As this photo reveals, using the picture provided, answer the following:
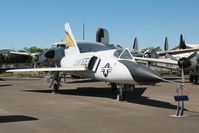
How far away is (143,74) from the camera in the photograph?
12.9m

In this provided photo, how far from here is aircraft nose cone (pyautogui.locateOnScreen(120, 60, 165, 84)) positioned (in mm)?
12626

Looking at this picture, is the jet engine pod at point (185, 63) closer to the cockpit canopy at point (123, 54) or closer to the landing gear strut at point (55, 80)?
the landing gear strut at point (55, 80)

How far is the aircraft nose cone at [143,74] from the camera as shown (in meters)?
12.6

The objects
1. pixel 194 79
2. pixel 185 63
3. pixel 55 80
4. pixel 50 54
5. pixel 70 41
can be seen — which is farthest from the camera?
pixel 50 54

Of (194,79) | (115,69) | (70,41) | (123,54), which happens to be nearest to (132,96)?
(123,54)

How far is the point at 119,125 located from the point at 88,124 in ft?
2.56

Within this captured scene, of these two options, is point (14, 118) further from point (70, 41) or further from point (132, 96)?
point (70, 41)

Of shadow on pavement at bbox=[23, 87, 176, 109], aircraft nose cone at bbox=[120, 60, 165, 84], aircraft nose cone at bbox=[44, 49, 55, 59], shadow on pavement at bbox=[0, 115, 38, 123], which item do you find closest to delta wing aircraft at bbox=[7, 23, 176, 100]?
aircraft nose cone at bbox=[120, 60, 165, 84]

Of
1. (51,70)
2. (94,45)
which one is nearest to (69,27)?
(51,70)

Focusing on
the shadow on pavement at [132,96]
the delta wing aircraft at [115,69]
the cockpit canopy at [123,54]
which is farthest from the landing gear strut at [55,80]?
the cockpit canopy at [123,54]

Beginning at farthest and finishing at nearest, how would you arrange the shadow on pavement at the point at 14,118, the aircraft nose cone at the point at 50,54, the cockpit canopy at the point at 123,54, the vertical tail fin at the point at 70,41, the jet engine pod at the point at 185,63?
the aircraft nose cone at the point at 50,54, the jet engine pod at the point at 185,63, the vertical tail fin at the point at 70,41, the cockpit canopy at the point at 123,54, the shadow on pavement at the point at 14,118

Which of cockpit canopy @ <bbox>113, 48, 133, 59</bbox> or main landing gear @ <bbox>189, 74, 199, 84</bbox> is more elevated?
cockpit canopy @ <bbox>113, 48, 133, 59</bbox>

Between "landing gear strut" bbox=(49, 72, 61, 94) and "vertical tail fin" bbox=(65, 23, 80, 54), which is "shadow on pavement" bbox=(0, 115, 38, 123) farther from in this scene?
"vertical tail fin" bbox=(65, 23, 80, 54)

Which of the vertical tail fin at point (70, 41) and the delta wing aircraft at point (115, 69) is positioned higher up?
the vertical tail fin at point (70, 41)
